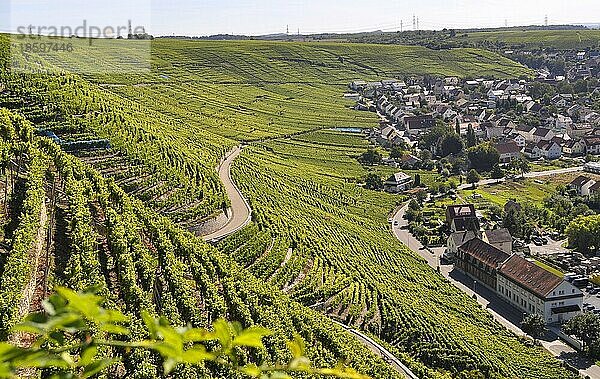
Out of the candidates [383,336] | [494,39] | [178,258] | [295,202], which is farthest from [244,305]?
[494,39]

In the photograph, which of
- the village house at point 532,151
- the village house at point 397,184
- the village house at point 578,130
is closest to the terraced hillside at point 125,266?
the village house at point 397,184

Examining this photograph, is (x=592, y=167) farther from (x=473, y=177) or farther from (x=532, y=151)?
(x=473, y=177)

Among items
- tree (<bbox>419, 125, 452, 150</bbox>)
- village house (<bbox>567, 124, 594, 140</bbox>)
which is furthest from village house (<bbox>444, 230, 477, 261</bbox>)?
village house (<bbox>567, 124, 594, 140</bbox>)

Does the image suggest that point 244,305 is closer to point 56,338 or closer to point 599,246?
point 56,338

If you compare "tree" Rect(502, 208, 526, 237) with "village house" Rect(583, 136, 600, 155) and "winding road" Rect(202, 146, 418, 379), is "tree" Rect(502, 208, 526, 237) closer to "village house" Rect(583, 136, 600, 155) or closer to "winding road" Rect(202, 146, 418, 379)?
"winding road" Rect(202, 146, 418, 379)

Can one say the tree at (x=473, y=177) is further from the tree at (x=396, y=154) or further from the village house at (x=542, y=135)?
the village house at (x=542, y=135)

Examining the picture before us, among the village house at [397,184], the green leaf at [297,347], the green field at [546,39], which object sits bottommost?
the village house at [397,184]

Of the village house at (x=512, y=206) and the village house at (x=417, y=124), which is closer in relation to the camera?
the village house at (x=512, y=206)
